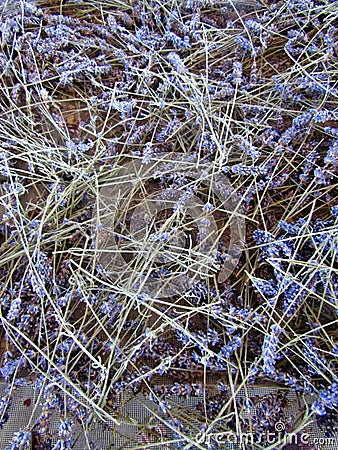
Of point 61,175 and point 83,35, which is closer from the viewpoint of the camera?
point 61,175

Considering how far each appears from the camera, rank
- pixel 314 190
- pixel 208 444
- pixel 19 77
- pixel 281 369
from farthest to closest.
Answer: pixel 19 77 → pixel 314 190 → pixel 281 369 → pixel 208 444

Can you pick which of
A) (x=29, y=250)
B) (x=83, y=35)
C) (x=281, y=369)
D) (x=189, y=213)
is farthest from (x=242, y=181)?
(x=83, y=35)

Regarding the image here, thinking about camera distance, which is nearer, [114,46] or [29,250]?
[29,250]

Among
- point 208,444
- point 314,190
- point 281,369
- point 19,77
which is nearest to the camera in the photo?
point 208,444

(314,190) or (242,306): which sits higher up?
(314,190)

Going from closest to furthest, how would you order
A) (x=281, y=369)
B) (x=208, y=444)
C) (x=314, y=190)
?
(x=208, y=444)
(x=281, y=369)
(x=314, y=190)

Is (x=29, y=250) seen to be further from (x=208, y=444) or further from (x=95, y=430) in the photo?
(x=208, y=444)

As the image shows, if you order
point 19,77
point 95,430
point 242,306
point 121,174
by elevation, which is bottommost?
point 95,430

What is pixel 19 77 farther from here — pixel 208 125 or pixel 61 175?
pixel 208 125

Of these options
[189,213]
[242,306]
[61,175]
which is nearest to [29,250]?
[61,175]
